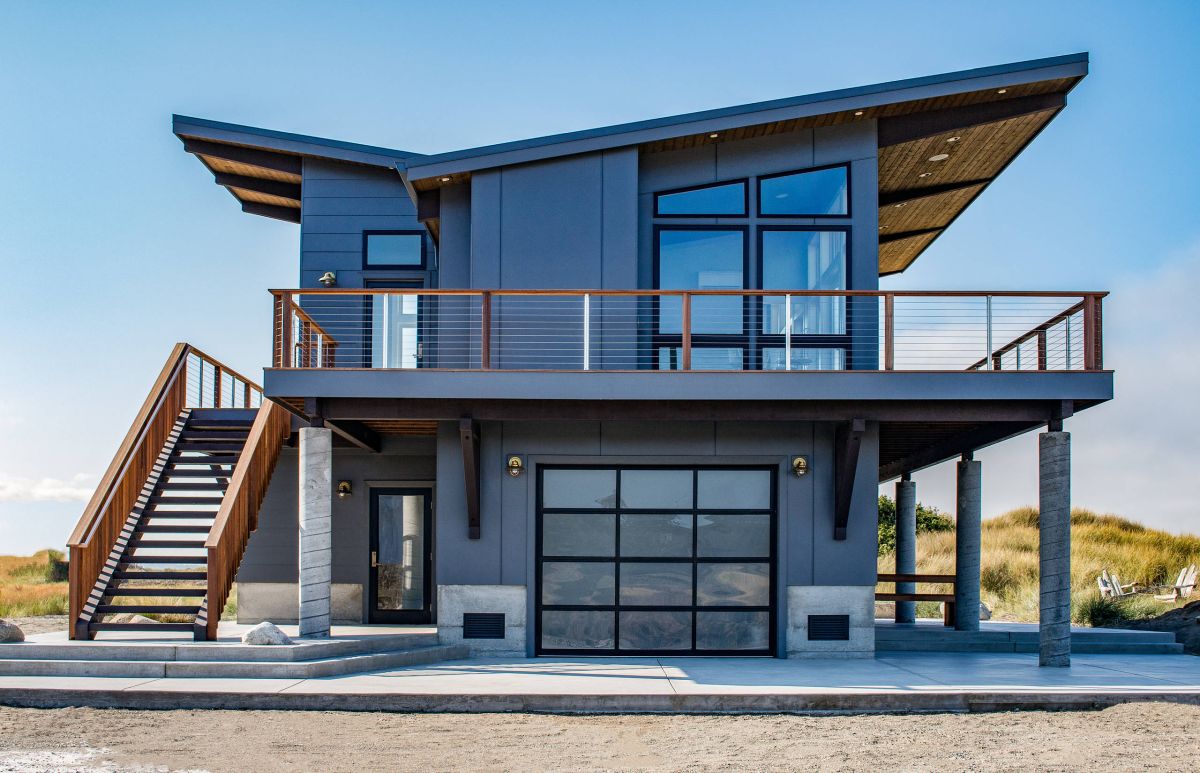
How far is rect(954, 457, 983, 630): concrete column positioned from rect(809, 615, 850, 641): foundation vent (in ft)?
11.4

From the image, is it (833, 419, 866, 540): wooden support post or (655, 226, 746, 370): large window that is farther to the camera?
(655, 226, 746, 370): large window

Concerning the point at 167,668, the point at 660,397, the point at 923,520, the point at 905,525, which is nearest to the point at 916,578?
the point at 905,525

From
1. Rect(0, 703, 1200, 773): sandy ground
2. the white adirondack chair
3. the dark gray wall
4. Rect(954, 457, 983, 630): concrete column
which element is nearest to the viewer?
Rect(0, 703, 1200, 773): sandy ground

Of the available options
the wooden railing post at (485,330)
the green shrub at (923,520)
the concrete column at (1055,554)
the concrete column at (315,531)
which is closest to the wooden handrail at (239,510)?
the concrete column at (315,531)

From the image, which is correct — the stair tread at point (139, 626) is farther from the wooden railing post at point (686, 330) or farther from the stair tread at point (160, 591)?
the wooden railing post at point (686, 330)

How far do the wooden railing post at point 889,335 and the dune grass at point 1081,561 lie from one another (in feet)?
28.3

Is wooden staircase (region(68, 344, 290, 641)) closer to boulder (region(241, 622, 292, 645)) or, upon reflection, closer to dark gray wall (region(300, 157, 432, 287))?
boulder (region(241, 622, 292, 645))

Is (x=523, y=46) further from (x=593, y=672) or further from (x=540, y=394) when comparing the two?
(x=593, y=672)

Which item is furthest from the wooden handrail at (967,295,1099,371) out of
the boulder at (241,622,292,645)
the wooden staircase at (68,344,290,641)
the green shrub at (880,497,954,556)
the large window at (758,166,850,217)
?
the green shrub at (880,497,954,556)

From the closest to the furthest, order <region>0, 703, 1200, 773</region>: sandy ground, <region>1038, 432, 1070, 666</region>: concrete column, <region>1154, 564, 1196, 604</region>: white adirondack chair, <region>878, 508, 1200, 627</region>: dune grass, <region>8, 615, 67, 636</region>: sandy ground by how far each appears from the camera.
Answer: <region>0, 703, 1200, 773</region>: sandy ground
<region>1038, 432, 1070, 666</region>: concrete column
<region>8, 615, 67, 636</region>: sandy ground
<region>878, 508, 1200, 627</region>: dune grass
<region>1154, 564, 1196, 604</region>: white adirondack chair

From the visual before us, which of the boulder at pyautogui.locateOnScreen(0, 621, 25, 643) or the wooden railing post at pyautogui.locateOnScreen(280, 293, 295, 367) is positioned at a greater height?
the wooden railing post at pyautogui.locateOnScreen(280, 293, 295, 367)

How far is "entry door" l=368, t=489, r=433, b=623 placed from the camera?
51.0ft

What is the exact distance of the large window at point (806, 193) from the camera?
13875 mm

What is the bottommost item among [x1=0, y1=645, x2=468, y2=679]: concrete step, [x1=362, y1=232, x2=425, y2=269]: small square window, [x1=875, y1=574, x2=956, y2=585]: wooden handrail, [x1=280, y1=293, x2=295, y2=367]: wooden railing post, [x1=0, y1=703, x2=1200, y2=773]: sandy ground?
[x1=0, y1=703, x2=1200, y2=773]: sandy ground
